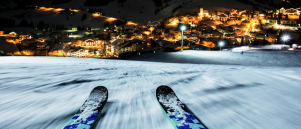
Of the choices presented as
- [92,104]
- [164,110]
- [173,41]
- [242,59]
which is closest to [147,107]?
[164,110]

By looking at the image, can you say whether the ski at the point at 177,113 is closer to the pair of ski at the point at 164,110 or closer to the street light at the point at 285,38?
the pair of ski at the point at 164,110

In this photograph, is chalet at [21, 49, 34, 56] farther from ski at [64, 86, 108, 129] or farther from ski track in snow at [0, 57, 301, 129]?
ski at [64, 86, 108, 129]

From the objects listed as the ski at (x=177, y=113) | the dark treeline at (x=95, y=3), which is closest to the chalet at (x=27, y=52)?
the ski at (x=177, y=113)

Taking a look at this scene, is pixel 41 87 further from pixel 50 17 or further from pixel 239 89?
pixel 50 17

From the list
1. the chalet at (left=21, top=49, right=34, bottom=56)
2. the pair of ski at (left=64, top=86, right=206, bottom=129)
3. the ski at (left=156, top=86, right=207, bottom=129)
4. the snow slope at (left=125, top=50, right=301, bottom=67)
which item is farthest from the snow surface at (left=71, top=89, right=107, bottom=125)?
the chalet at (left=21, top=49, right=34, bottom=56)

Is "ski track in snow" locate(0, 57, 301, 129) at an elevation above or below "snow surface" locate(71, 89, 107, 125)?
below

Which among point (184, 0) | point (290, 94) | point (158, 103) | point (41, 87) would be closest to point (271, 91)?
point (290, 94)
